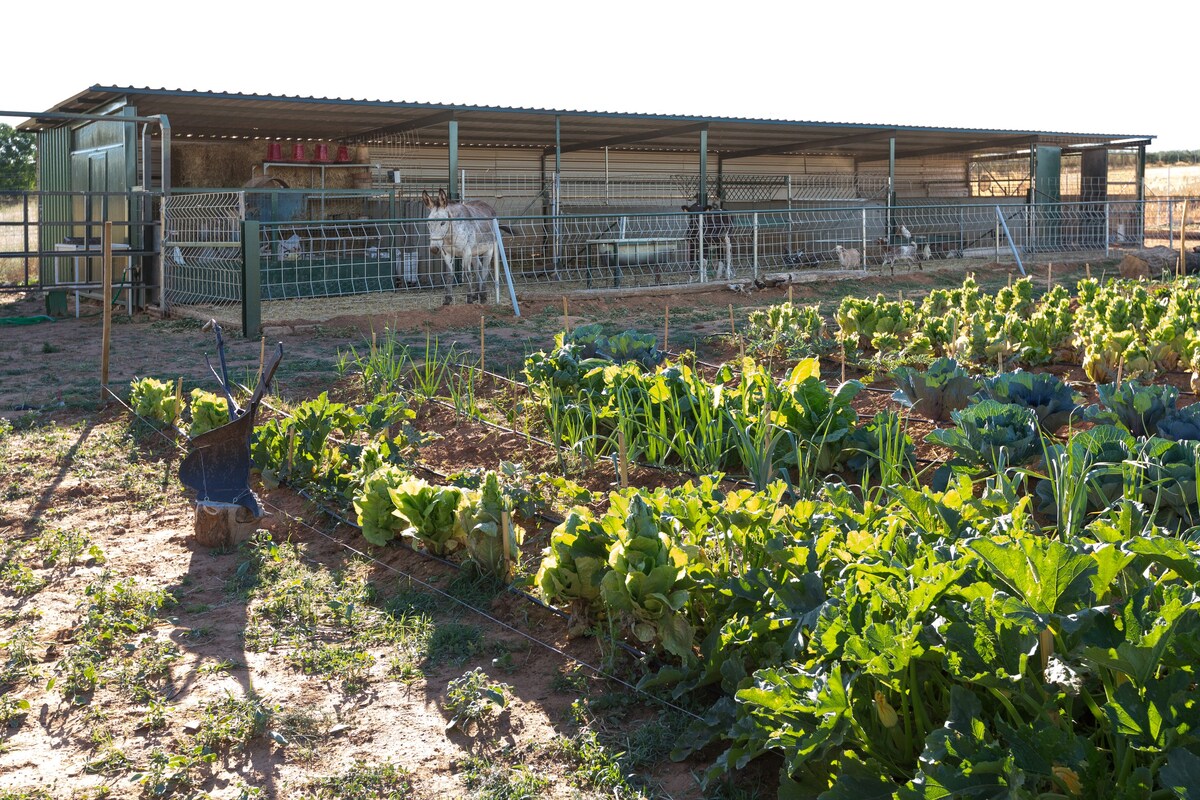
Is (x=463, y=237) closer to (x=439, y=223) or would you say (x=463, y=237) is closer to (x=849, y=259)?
(x=439, y=223)

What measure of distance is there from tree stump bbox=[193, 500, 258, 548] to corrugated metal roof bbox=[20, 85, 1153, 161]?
1036 centimetres

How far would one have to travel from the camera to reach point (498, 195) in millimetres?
22125

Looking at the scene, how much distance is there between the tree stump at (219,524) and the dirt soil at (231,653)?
3.0 inches

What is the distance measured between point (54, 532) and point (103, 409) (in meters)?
2.82

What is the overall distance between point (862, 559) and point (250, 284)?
32.3 ft

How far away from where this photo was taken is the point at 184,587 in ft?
14.0

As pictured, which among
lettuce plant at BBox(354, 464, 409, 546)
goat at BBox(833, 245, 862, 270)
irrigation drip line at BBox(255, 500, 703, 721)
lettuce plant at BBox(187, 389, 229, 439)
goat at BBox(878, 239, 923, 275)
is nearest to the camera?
irrigation drip line at BBox(255, 500, 703, 721)

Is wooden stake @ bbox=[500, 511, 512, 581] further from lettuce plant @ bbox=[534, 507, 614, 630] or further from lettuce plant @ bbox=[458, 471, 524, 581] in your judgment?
Answer: lettuce plant @ bbox=[534, 507, 614, 630]

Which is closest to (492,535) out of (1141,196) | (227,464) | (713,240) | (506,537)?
(506,537)

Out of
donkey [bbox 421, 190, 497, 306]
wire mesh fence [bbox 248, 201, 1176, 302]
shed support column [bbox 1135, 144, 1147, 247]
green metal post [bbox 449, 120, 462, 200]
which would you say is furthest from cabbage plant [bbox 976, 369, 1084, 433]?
shed support column [bbox 1135, 144, 1147, 247]

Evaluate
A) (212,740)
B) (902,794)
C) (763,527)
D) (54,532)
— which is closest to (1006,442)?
(763,527)

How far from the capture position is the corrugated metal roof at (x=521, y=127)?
49.9 feet

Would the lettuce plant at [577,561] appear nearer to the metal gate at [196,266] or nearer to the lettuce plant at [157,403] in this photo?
the lettuce plant at [157,403]

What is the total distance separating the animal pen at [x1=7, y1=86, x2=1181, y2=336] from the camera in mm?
14141
